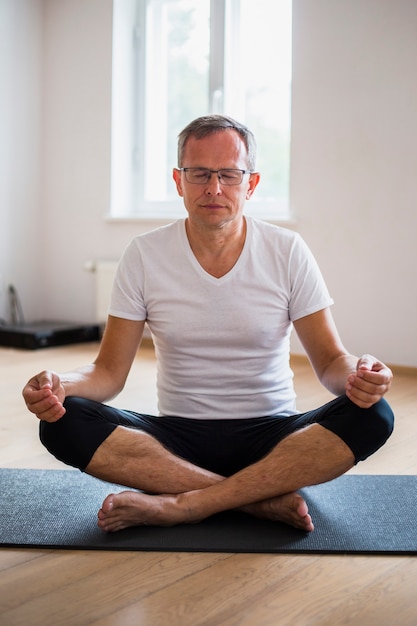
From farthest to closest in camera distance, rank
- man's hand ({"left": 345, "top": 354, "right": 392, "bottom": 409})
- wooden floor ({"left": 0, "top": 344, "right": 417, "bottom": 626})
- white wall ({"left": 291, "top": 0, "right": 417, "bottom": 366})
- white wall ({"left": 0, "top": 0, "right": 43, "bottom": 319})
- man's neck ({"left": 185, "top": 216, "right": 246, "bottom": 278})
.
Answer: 1. white wall ({"left": 0, "top": 0, "right": 43, "bottom": 319})
2. white wall ({"left": 291, "top": 0, "right": 417, "bottom": 366})
3. man's neck ({"left": 185, "top": 216, "right": 246, "bottom": 278})
4. man's hand ({"left": 345, "top": 354, "right": 392, "bottom": 409})
5. wooden floor ({"left": 0, "top": 344, "right": 417, "bottom": 626})

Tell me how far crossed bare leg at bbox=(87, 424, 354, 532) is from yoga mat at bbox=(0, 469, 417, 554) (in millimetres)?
40

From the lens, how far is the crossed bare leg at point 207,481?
181 cm

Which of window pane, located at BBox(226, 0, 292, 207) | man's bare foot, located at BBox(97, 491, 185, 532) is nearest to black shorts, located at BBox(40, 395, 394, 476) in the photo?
man's bare foot, located at BBox(97, 491, 185, 532)

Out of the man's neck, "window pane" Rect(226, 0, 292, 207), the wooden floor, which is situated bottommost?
the wooden floor

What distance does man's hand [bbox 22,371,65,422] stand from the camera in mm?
1757

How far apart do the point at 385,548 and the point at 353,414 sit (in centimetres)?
28

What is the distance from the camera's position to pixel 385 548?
1.75m

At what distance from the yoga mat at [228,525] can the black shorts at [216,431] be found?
0.47ft

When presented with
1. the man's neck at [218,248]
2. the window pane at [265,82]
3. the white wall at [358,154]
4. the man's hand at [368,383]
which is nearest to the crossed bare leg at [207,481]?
the man's hand at [368,383]

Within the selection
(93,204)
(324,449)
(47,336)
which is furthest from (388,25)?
(324,449)

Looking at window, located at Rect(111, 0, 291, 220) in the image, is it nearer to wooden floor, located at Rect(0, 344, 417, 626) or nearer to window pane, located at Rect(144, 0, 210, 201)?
window pane, located at Rect(144, 0, 210, 201)

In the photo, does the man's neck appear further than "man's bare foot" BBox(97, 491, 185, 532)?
Yes

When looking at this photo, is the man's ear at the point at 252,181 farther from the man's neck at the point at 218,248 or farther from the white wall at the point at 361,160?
the white wall at the point at 361,160

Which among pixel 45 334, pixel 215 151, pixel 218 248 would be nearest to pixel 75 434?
pixel 218 248
